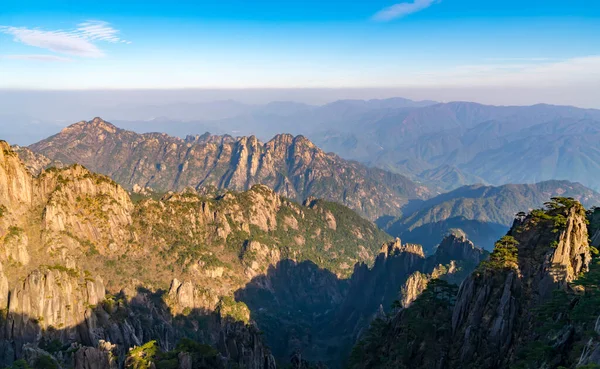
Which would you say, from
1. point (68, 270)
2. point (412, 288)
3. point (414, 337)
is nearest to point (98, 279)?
point (68, 270)

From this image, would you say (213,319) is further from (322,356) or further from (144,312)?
(322,356)

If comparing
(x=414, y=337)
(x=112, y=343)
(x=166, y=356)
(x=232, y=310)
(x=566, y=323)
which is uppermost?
(x=566, y=323)

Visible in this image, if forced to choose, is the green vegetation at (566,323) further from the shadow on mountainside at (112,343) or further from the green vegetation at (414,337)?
the shadow on mountainside at (112,343)

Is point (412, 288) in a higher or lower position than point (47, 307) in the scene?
lower

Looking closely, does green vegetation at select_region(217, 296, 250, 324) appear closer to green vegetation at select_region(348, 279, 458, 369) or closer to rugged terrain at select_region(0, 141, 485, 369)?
rugged terrain at select_region(0, 141, 485, 369)

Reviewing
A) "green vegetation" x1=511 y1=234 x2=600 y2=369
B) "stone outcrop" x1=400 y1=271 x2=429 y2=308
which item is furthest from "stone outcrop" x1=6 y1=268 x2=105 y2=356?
"stone outcrop" x1=400 y1=271 x2=429 y2=308

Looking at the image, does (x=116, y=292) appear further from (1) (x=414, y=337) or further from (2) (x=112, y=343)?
(1) (x=414, y=337)
